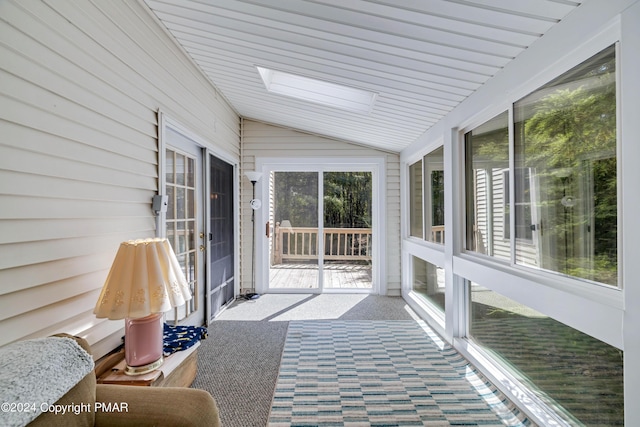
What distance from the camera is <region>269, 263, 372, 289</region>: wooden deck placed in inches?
182

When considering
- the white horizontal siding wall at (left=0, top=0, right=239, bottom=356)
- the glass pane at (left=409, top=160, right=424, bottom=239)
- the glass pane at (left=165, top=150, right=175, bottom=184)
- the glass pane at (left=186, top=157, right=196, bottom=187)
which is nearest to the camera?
the white horizontal siding wall at (left=0, top=0, right=239, bottom=356)

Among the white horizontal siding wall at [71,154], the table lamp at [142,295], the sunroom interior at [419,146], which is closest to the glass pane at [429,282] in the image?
the sunroom interior at [419,146]

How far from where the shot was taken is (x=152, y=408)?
3.62 ft

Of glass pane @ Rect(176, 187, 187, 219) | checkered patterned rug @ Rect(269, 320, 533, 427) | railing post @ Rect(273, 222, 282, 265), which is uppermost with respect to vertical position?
glass pane @ Rect(176, 187, 187, 219)

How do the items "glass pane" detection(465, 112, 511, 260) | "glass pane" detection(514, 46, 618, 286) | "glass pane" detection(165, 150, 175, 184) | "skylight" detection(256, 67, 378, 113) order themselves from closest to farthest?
"glass pane" detection(514, 46, 618, 286) < "glass pane" detection(465, 112, 511, 260) < "glass pane" detection(165, 150, 175, 184) < "skylight" detection(256, 67, 378, 113)

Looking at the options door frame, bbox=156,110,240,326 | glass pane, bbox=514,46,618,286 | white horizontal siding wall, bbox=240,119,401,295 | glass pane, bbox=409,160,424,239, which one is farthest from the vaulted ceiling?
white horizontal siding wall, bbox=240,119,401,295

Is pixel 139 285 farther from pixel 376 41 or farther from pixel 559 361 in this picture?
pixel 559 361

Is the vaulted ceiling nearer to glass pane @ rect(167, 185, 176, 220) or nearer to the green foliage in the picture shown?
glass pane @ rect(167, 185, 176, 220)

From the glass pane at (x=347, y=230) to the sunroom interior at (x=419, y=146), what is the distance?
1.14m

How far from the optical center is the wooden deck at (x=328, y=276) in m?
4.62

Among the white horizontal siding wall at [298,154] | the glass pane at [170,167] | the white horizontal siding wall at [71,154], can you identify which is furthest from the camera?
the white horizontal siding wall at [298,154]

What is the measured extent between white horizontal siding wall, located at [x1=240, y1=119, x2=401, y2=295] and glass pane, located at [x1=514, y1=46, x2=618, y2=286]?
2.58 meters

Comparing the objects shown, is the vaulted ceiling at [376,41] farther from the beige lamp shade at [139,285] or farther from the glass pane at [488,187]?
the beige lamp shade at [139,285]

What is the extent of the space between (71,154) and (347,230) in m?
3.58
